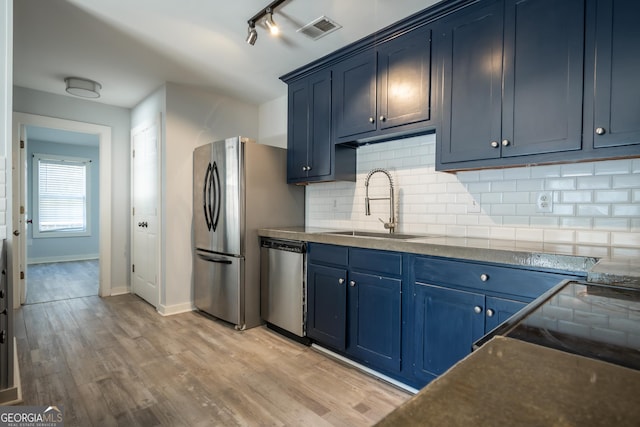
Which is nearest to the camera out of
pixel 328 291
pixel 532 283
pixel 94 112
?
pixel 532 283

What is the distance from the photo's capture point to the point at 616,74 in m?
1.63

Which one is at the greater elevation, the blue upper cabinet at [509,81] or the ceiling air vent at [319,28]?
the ceiling air vent at [319,28]

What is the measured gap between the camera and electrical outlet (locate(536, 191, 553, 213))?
203cm

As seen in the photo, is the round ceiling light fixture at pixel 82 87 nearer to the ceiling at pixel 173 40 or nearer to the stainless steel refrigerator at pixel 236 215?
the ceiling at pixel 173 40

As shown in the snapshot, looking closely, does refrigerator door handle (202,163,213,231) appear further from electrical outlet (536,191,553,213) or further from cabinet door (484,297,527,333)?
electrical outlet (536,191,553,213)

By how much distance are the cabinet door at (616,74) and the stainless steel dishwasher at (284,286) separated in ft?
6.64

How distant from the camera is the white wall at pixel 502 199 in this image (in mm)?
1821

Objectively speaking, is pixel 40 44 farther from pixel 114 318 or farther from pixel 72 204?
pixel 72 204

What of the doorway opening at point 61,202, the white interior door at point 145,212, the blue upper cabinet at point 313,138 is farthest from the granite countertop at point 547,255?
the doorway opening at point 61,202

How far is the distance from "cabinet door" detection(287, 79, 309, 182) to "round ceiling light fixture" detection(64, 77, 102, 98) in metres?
2.16

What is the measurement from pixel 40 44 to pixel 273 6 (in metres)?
2.15

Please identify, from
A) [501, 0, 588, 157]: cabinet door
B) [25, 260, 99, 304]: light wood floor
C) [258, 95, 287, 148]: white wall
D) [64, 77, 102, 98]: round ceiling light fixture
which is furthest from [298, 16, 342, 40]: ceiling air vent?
[25, 260, 99, 304]: light wood floor

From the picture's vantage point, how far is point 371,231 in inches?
119

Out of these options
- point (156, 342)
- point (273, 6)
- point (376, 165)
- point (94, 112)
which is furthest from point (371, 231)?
point (94, 112)
